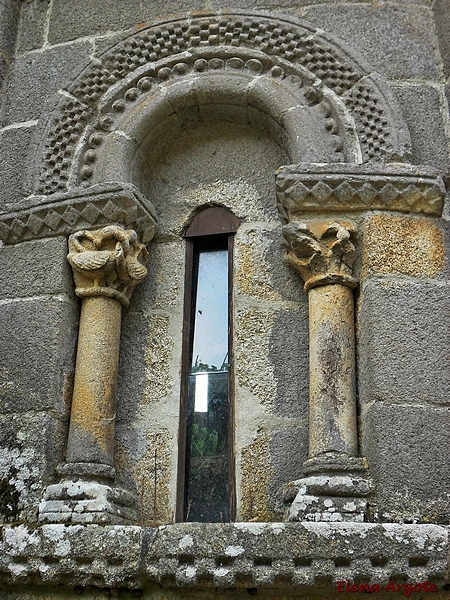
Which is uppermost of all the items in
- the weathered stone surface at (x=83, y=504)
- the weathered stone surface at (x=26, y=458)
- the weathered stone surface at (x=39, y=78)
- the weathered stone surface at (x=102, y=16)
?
the weathered stone surface at (x=102, y=16)

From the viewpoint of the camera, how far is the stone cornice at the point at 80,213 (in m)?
3.41

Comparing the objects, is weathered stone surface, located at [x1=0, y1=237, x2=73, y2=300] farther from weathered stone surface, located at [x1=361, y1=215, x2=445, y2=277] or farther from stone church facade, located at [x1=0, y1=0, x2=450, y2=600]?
weathered stone surface, located at [x1=361, y1=215, x2=445, y2=277]

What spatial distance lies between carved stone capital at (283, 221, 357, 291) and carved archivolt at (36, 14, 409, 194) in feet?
1.25

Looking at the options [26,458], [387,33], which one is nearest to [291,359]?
[26,458]

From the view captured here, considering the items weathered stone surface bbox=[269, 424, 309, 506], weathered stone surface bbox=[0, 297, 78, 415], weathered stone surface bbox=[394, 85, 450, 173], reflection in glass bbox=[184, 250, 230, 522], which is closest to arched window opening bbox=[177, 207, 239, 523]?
reflection in glass bbox=[184, 250, 230, 522]

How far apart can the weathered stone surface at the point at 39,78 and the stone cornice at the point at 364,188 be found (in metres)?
1.35

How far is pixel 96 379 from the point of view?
3207 millimetres

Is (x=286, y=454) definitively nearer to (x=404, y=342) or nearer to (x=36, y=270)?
(x=404, y=342)

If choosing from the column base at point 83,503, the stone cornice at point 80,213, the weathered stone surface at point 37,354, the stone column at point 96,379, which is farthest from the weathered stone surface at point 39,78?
the column base at point 83,503

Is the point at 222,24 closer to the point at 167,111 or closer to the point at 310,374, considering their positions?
the point at 167,111

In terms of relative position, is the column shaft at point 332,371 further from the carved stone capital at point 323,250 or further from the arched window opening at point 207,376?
the arched window opening at point 207,376

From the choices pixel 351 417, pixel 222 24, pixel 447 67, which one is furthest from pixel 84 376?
pixel 447 67

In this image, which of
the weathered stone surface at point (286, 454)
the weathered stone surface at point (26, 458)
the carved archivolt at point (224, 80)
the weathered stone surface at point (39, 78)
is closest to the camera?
the weathered stone surface at point (26, 458)

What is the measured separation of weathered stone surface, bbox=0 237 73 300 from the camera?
11.1ft
